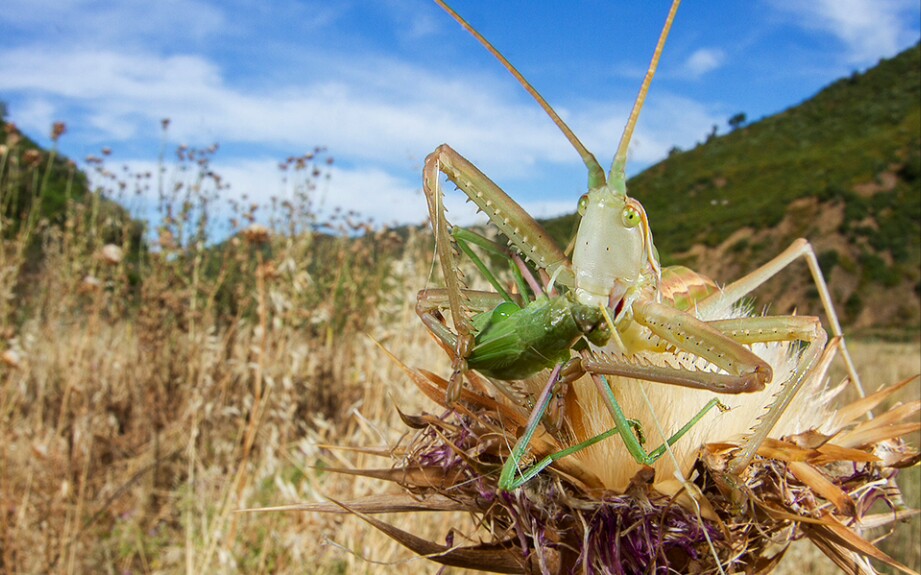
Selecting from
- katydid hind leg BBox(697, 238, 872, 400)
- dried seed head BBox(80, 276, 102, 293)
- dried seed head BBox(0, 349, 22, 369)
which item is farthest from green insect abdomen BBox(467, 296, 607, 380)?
dried seed head BBox(80, 276, 102, 293)

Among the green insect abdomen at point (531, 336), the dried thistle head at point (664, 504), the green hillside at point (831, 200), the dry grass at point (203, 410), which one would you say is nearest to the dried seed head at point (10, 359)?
the dry grass at point (203, 410)

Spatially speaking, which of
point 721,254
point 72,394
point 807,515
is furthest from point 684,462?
point 721,254

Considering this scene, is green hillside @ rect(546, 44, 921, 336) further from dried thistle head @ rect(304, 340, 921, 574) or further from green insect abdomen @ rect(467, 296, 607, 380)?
green insect abdomen @ rect(467, 296, 607, 380)

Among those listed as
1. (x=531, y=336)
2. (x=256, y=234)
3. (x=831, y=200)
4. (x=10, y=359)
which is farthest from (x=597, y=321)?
(x=831, y=200)

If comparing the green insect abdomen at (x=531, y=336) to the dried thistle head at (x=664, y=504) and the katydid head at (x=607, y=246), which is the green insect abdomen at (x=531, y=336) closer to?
the katydid head at (x=607, y=246)

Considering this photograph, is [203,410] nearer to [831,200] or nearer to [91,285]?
[91,285]
